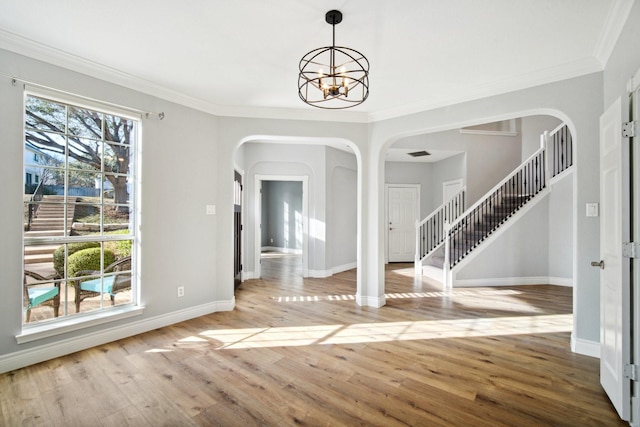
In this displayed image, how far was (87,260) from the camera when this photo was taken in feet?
10.2

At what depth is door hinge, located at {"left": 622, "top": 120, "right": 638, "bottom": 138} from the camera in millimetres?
1844

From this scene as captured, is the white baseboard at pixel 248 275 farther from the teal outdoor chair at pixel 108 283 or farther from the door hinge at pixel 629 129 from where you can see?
the door hinge at pixel 629 129

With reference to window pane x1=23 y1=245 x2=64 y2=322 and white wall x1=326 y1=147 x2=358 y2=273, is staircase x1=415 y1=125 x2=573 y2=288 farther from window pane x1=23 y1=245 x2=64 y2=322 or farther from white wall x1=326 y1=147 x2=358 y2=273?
window pane x1=23 y1=245 x2=64 y2=322

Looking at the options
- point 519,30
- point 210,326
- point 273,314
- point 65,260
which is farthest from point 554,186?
point 65,260

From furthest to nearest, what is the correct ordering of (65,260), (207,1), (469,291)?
(469,291) < (65,260) < (207,1)

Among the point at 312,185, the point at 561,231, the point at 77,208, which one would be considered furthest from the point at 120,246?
the point at 561,231

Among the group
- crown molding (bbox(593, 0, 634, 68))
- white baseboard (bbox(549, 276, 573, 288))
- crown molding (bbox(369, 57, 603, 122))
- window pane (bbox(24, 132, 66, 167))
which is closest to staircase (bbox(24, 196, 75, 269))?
window pane (bbox(24, 132, 66, 167))

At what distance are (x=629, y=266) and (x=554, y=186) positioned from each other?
15.4 ft

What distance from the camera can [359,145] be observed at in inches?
176

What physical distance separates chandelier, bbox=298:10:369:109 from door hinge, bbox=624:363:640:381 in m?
2.38

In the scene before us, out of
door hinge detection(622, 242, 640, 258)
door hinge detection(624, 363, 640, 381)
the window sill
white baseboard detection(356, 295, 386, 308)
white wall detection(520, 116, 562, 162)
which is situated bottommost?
white baseboard detection(356, 295, 386, 308)

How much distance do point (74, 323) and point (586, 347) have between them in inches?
190

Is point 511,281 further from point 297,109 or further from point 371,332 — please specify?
point 297,109

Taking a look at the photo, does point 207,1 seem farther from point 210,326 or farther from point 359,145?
point 210,326
